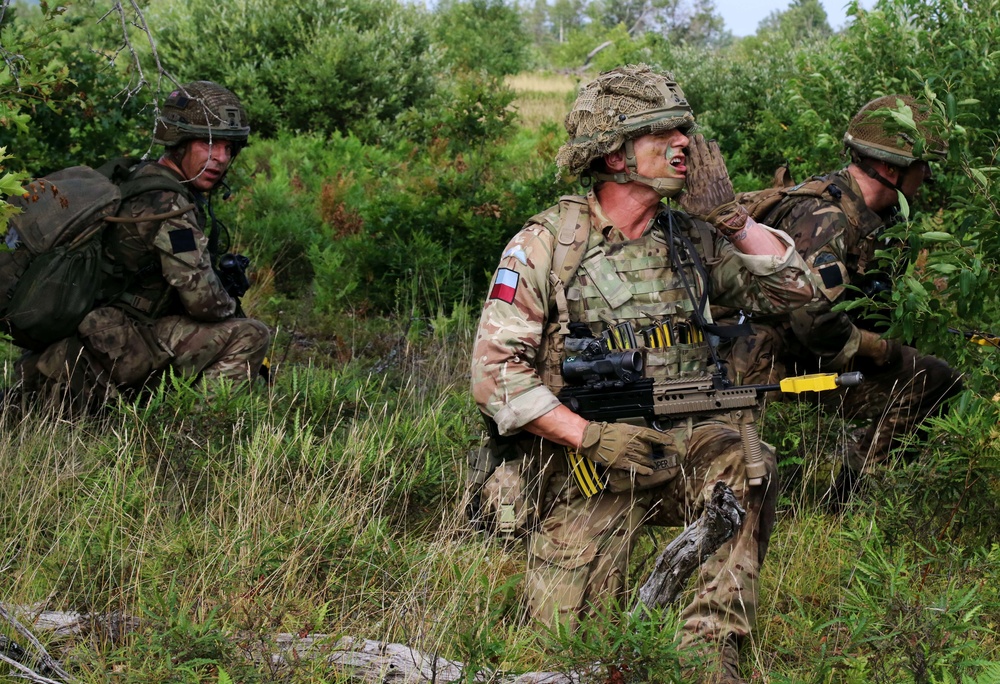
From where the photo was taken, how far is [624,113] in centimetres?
448

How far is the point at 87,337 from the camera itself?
6109 millimetres

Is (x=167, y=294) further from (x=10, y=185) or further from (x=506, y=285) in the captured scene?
(x=10, y=185)

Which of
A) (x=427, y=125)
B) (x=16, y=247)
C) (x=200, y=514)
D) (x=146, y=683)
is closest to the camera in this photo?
(x=146, y=683)

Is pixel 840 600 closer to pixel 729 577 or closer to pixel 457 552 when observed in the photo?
pixel 729 577

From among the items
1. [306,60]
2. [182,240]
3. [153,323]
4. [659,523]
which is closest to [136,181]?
[182,240]

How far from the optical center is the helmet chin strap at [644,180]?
176 inches

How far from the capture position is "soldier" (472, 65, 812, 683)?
4246mm

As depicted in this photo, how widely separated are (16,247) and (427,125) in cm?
370

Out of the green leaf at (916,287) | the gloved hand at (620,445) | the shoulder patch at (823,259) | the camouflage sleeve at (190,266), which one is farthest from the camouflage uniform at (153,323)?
the green leaf at (916,287)

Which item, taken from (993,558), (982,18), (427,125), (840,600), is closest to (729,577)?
(840,600)

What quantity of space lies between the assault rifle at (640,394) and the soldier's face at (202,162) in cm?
296

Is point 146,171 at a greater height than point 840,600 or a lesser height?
greater

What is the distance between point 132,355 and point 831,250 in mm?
3719

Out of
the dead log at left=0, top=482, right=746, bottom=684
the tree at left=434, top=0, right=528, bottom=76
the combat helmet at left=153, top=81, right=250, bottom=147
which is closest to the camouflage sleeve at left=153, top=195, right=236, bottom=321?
the combat helmet at left=153, top=81, right=250, bottom=147
